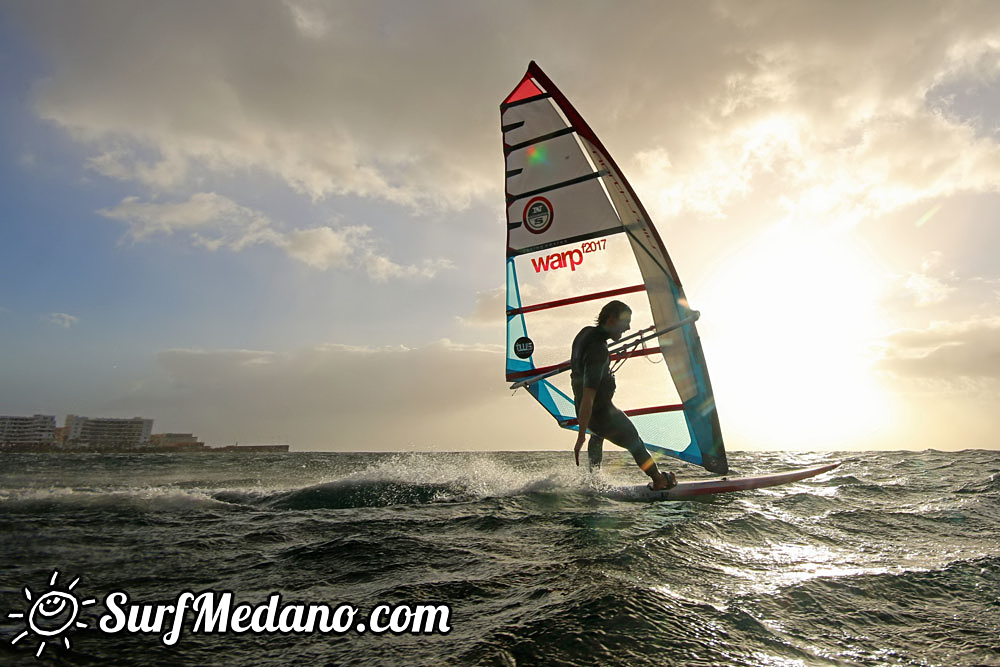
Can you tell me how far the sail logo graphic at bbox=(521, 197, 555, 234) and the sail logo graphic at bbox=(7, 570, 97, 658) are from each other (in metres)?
6.37

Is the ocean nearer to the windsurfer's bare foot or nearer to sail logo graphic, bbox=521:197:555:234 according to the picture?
the windsurfer's bare foot

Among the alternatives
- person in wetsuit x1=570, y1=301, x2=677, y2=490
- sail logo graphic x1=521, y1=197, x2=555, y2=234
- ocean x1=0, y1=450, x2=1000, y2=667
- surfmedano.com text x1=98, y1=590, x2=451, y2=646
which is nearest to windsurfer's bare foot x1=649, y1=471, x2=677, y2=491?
person in wetsuit x1=570, y1=301, x2=677, y2=490

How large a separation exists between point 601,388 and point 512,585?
3925mm

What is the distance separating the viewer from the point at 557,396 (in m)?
7.61

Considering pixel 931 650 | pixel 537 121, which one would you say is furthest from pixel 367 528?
pixel 537 121

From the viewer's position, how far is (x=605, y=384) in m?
6.44

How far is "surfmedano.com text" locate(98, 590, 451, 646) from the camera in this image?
222 centimetres

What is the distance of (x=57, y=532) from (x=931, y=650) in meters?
6.26

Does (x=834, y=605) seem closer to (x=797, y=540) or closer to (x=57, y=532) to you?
(x=797, y=540)

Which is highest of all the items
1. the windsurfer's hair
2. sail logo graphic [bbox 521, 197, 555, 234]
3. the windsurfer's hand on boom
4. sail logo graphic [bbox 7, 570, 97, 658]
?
sail logo graphic [bbox 521, 197, 555, 234]

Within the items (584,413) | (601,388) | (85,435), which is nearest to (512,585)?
(584,413)

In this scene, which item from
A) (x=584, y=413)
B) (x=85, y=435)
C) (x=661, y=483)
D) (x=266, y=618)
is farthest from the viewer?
(x=85, y=435)

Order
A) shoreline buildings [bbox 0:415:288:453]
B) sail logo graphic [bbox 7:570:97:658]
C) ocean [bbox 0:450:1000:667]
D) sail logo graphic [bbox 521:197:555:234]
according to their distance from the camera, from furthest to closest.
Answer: shoreline buildings [bbox 0:415:288:453], sail logo graphic [bbox 521:197:555:234], sail logo graphic [bbox 7:570:97:658], ocean [bbox 0:450:1000:667]

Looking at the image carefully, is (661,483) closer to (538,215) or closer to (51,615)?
(538,215)
